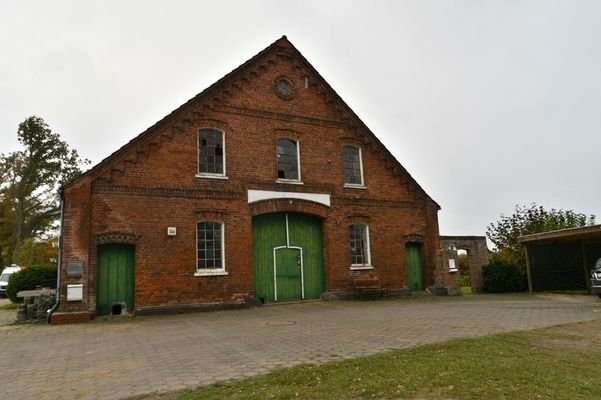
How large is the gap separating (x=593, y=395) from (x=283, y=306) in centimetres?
1104

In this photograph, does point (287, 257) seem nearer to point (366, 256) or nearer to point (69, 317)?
point (366, 256)

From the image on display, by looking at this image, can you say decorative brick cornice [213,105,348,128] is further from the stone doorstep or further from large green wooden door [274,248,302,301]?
the stone doorstep

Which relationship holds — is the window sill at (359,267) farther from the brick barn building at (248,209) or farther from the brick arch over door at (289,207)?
the brick arch over door at (289,207)

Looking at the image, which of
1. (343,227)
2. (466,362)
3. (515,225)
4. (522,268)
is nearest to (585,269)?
(522,268)

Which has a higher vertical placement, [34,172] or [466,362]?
[34,172]

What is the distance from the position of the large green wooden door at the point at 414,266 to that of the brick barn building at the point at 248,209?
0.07m

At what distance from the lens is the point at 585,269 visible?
19.6 metres

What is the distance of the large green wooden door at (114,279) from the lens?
13.0 m

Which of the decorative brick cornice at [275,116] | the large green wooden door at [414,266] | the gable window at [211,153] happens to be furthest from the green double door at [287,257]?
the large green wooden door at [414,266]

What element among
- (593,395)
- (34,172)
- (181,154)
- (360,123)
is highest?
(34,172)

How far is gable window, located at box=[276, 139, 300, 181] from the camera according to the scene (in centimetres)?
1647

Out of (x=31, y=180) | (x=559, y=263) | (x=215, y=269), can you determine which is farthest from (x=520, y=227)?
(x=31, y=180)

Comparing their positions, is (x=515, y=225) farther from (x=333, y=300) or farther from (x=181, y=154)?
(x=181, y=154)

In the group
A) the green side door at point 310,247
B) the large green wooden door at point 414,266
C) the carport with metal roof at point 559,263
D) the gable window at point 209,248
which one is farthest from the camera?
the carport with metal roof at point 559,263
